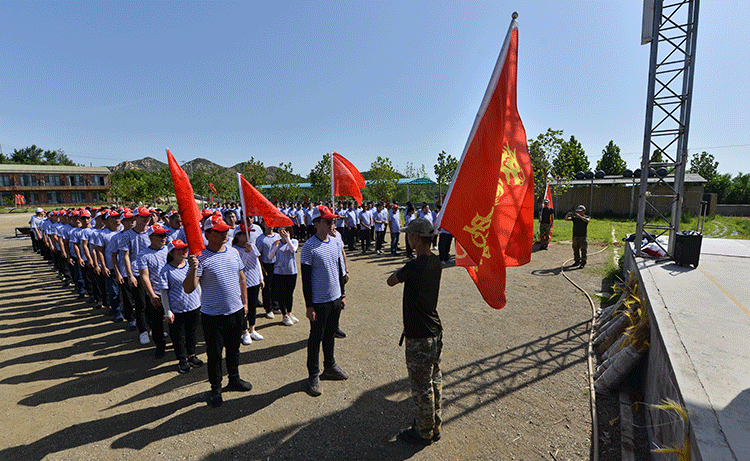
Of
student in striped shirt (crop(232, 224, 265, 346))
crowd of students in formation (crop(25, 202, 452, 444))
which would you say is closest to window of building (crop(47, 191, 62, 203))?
crowd of students in formation (crop(25, 202, 452, 444))

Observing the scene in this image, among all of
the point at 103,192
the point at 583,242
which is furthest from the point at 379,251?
the point at 103,192

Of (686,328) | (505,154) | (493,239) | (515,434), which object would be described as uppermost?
(505,154)

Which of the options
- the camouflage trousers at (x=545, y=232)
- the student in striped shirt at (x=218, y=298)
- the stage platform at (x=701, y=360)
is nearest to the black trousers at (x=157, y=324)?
the student in striped shirt at (x=218, y=298)

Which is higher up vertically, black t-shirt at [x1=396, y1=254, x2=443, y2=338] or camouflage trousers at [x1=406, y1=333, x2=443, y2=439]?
black t-shirt at [x1=396, y1=254, x2=443, y2=338]

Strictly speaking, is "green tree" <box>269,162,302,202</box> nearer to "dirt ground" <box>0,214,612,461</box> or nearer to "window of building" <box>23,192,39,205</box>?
"dirt ground" <box>0,214,612,461</box>

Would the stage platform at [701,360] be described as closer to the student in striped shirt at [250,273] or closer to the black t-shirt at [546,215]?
the student in striped shirt at [250,273]

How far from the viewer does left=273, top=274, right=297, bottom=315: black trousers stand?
6.66m

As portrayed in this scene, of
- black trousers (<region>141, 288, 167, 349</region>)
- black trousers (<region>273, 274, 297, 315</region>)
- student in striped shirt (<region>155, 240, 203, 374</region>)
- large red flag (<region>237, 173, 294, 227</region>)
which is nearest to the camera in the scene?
student in striped shirt (<region>155, 240, 203, 374</region>)

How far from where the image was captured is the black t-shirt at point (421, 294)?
3357 mm

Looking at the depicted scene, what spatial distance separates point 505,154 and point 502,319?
180 inches

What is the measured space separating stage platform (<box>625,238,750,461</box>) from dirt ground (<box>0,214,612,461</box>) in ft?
3.33

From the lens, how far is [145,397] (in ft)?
14.7

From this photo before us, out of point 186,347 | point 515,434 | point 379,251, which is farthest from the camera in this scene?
point 379,251

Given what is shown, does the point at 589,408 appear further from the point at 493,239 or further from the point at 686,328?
the point at 493,239
